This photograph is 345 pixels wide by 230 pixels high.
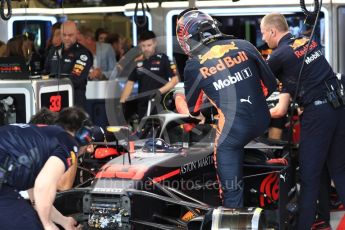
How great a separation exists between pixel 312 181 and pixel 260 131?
792 mm

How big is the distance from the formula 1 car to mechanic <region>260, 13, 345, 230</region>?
0.48 ft

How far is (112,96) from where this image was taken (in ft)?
35.7

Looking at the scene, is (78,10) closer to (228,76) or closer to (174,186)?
(174,186)

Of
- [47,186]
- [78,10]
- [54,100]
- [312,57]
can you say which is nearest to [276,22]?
[312,57]

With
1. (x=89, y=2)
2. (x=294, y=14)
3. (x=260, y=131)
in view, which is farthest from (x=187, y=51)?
(x=89, y=2)

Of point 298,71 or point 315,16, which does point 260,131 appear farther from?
point 315,16

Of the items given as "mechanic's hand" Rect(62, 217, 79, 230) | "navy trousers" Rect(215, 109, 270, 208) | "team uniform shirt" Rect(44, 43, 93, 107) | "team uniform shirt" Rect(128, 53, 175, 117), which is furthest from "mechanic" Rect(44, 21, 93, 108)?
"mechanic's hand" Rect(62, 217, 79, 230)

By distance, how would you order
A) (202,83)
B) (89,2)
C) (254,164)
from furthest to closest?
1. (89,2)
2. (254,164)
3. (202,83)

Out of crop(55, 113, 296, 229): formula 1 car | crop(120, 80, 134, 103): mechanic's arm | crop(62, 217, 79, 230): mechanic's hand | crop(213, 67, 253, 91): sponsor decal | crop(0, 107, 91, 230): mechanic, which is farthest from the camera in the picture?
crop(120, 80, 134, 103): mechanic's arm

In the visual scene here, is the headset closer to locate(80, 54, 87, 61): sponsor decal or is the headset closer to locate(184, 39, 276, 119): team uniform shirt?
locate(184, 39, 276, 119): team uniform shirt

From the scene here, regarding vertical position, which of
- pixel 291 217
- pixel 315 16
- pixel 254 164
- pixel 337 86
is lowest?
pixel 291 217

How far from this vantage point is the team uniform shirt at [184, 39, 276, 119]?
5602 millimetres

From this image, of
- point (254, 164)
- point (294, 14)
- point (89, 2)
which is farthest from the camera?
point (89, 2)

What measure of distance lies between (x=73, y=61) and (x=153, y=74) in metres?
1.16
